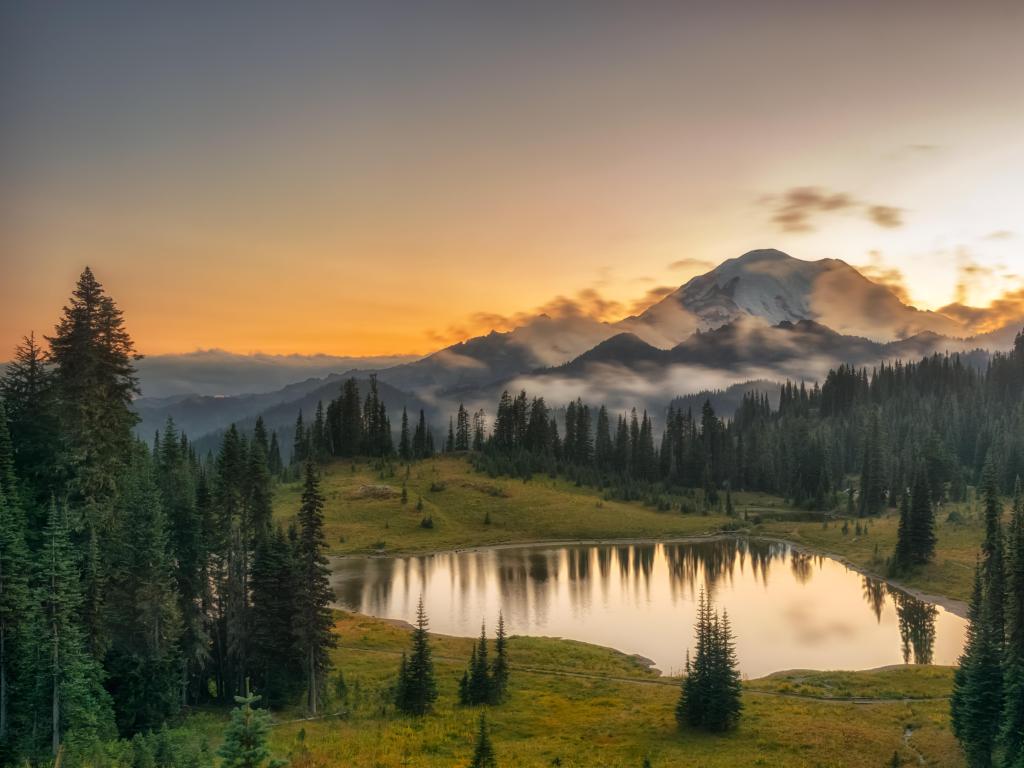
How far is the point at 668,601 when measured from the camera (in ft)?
317

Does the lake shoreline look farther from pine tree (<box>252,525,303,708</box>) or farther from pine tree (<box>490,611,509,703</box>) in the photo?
pine tree (<box>252,525,303,708</box>)

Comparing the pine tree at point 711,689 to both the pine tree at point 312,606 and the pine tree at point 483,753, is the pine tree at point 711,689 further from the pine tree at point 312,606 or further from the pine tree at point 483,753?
the pine tree at point 312,606

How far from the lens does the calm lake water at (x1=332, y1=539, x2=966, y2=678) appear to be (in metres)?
76.1

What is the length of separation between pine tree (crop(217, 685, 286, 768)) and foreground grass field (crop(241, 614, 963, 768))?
25572 mm

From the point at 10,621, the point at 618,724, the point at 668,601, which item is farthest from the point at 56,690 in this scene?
the point at 668,601

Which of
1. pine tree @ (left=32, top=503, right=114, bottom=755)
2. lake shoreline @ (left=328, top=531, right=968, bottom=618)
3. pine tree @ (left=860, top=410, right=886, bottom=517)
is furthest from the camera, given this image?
pine tree @ (left=860, top=410, right=886, bottom=517)

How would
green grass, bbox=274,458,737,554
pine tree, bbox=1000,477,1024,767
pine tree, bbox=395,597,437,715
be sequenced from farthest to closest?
green grass, bbox=274,458,737,554 < pine tree, bbox=395,597,437,715 < pine tree, bbox=1000,477,1024,767

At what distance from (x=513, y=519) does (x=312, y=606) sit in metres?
103

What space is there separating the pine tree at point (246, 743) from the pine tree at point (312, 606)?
1433 inches

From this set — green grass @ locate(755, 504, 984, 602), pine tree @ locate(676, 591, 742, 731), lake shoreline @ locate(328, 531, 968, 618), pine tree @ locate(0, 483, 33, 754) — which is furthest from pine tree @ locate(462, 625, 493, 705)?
green grass @ locate(755, 504, 984, 602)

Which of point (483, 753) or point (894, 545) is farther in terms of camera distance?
point (894, 545)

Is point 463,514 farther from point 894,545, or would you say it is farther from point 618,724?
point 618,724

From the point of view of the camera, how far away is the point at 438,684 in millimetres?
58406

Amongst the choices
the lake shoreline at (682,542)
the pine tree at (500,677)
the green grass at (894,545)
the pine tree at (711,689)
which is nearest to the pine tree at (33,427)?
the pine tree at (500,677)
